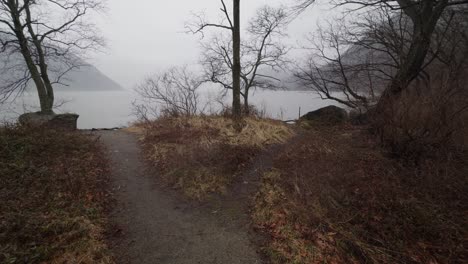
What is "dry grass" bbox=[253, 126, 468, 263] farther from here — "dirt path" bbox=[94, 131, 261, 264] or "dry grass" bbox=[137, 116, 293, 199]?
"dry grass" bbox=[137, 116, 293, 199]

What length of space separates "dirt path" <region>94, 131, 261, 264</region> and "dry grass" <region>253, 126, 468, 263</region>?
1.54 ft

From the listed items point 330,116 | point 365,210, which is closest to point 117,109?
point 330,116

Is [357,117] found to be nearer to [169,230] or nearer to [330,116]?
[330,116]

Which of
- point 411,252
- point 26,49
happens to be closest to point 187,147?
point 411,252

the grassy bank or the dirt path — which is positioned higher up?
the grassy bank

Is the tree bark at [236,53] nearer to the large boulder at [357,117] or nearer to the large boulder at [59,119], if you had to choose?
the large boulder at [357,117]

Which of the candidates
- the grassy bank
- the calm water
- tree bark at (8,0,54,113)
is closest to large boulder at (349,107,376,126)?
the calm water

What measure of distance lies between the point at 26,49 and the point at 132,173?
329 inches

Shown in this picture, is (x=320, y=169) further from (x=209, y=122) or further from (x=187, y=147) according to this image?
(x=209, y=122)

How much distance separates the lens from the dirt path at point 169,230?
3.11 meters

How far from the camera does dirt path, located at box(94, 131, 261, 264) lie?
3111 millimetres

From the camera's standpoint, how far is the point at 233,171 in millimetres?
5598

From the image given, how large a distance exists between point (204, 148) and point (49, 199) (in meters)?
3.34

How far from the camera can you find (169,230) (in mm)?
3639
